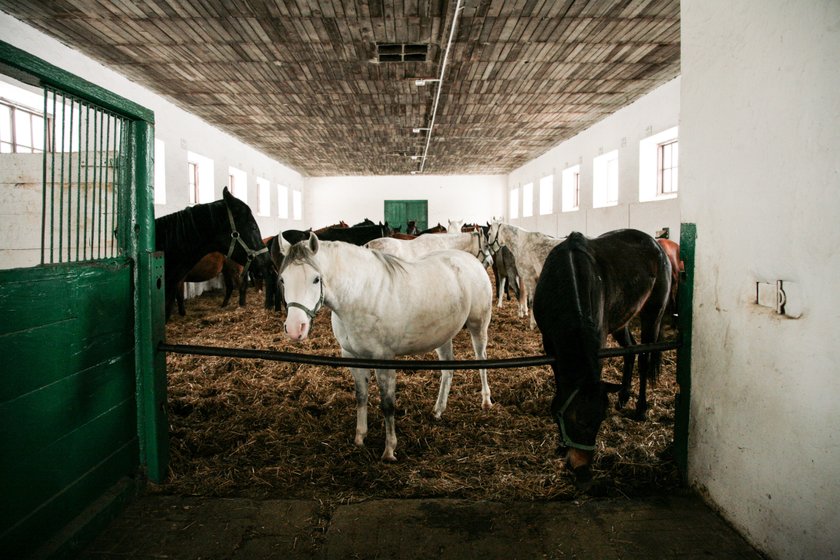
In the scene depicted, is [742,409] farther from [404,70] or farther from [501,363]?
[404,70]

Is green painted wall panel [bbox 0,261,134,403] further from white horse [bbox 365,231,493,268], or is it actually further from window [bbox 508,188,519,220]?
window [bbox 508,188,519,220]

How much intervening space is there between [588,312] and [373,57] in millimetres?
7105

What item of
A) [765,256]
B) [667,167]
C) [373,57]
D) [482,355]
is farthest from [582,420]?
[667,167]

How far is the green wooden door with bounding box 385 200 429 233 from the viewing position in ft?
86.3

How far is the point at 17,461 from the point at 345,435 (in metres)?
2.12

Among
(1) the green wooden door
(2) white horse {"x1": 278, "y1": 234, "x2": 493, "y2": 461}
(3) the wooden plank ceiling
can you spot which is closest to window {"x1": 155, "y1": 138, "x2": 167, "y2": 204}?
(3) the wooden plank ceiling

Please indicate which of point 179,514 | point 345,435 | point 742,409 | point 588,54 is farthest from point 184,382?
point 588,54

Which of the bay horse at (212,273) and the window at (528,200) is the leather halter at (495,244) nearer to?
the bay horse at (212,273)

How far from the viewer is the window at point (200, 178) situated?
491 inches

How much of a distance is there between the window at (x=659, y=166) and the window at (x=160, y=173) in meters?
11.2

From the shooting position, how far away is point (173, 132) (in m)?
11.1

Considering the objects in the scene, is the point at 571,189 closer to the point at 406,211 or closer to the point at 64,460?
the point at 406,211

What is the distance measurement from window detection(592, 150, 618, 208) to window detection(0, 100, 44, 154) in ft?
41.5

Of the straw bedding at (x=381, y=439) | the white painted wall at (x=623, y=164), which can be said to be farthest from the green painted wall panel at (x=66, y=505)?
the white painted wall at (x=623, y=164)
